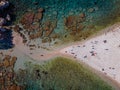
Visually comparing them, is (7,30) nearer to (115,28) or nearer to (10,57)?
(10,57)

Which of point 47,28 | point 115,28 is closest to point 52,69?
point 47,28

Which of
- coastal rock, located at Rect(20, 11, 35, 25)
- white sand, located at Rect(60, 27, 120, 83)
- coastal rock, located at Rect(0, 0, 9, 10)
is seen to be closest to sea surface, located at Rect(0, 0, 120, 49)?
coastal rock, located at Rect(20, 11, 35, 25)

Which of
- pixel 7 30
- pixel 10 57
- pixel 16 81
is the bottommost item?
pixel 16 81

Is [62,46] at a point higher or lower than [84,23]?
lower

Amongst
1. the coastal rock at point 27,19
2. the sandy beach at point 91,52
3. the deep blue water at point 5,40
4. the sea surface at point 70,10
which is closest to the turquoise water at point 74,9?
the sea surface at point 70,10

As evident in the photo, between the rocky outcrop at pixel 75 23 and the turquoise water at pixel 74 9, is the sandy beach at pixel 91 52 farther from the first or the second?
the turquoise water at pixel 74 9

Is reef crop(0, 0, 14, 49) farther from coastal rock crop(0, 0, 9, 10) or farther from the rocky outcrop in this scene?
the rocky outcrop
